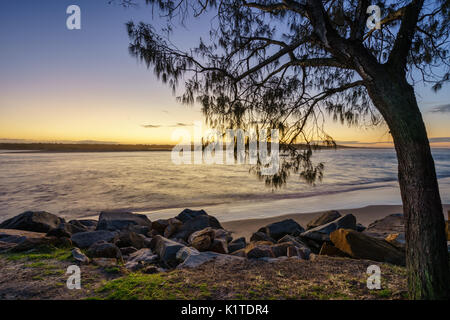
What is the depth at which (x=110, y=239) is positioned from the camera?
475 cm

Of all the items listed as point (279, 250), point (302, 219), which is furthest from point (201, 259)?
point (302, 219)

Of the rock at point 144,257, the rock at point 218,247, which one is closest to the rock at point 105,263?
the rock at point 144,257

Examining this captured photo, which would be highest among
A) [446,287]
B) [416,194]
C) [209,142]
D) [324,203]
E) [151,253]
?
[209,142]

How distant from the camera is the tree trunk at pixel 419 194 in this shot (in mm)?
2082

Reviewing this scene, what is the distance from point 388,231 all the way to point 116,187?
1487 centimetres

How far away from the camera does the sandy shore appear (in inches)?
285

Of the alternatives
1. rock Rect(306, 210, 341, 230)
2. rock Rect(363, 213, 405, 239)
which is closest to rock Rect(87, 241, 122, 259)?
rock Rect(306, 210, 341, 230)

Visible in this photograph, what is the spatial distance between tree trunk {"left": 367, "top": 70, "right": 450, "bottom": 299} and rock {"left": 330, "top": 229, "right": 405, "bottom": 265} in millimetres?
1739

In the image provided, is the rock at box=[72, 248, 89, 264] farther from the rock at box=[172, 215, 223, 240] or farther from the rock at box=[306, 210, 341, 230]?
the rock at box=[306, 210, 341, 230]

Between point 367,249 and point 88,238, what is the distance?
4.80 meters

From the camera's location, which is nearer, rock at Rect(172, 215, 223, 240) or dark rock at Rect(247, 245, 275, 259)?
dark rock at Rect(247, 245, 275, 259)

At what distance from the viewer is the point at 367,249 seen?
389 centimetres

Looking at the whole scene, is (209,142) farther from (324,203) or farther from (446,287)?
(324,203)
